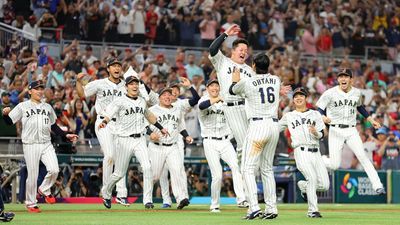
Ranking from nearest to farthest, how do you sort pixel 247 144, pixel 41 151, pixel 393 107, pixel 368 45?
pixel 247 144, pixel 41 151, pixel 393 107, pixel 368 45

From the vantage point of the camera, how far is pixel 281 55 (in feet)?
103

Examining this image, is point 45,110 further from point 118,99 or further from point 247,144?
point 247,144

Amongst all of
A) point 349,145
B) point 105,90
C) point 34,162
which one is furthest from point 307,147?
point 34,162

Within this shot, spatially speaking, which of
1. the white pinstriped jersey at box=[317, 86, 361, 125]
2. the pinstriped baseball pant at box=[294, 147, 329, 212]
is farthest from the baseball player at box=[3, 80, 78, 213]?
the white pinstriped jersey at box=[317, 86, 361, 125]

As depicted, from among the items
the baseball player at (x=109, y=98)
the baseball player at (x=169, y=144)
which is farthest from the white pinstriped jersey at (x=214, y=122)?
the baseball player at (x=109, y=98)

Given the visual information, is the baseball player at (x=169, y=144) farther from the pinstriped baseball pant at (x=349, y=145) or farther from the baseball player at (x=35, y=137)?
the pinstriped baseball pant at (x=349, y=145)

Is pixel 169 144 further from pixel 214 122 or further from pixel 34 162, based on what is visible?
pixel 34 162

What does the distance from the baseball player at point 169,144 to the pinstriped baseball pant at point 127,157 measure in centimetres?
71

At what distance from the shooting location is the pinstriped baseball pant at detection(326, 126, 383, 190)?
20.0 metres

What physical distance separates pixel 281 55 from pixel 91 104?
27.1 feet

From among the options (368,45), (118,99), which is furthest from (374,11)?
(118,99)

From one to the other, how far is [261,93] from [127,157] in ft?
14.5

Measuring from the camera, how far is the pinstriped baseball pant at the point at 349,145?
20.0 metres

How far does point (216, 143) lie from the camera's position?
19219 millimetres
